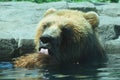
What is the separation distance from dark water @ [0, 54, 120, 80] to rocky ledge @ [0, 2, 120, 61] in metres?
0.92

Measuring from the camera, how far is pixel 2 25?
8.56 m

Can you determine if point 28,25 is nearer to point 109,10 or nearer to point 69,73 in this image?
point 109,10

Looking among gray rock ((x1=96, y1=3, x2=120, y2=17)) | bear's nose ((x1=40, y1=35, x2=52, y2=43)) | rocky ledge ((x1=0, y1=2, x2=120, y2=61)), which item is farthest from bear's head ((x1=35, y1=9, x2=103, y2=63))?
gray rock ((x1=96, y1=3, x2=120, y2=17))

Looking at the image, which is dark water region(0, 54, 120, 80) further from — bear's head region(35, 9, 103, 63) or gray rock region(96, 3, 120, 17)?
gray rock region(96, 3, 120, 17)

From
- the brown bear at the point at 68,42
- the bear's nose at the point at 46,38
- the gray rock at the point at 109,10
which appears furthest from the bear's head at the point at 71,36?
the gray rock at the point at 109,10

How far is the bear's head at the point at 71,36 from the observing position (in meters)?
6.70

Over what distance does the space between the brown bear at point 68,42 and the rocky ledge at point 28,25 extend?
52 centimetres

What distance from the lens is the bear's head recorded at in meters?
6.70

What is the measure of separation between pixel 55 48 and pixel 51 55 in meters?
0.14

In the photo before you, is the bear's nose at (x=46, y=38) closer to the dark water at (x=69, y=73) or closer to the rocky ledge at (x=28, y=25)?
the dark water at (x=69, y=73)

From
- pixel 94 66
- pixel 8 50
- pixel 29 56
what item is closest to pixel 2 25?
pixel 8 50

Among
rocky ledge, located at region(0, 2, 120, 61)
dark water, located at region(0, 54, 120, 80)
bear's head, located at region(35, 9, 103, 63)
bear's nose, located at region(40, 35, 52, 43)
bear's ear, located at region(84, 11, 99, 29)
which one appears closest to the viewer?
dark water, located at region(0, 54, 120, 80)

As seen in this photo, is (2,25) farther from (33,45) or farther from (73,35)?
(73,35)

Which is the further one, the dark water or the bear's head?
the bear's head
